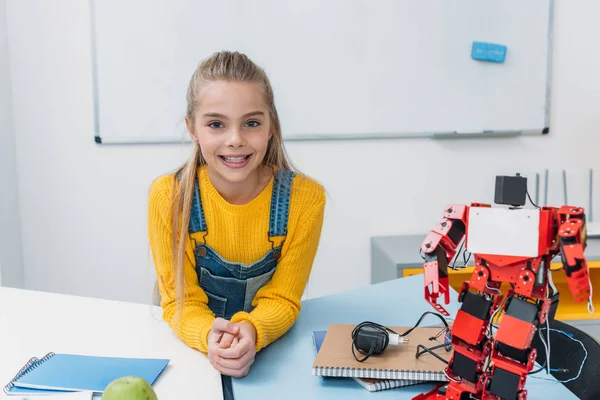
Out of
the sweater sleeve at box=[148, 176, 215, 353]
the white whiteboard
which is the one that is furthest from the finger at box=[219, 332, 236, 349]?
the white whiteboard

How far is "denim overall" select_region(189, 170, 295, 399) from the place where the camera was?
1.24m

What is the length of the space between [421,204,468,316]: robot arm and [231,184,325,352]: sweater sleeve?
362 millimetres

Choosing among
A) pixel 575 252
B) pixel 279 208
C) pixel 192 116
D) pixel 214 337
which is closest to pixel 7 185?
pixel 192 116

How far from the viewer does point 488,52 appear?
2.36 m

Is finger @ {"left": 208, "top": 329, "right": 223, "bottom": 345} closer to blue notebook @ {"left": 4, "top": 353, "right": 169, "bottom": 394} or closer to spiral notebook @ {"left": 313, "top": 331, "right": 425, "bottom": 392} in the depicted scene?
blue notebook @ {"left": 4, "top": 353, "right": 169, "bottom": 394}

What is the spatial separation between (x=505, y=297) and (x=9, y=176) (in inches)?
81.3

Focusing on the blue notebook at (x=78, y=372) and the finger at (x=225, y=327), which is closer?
the blue notebook at (x=78, y=372)

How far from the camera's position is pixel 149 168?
2348 millimetres

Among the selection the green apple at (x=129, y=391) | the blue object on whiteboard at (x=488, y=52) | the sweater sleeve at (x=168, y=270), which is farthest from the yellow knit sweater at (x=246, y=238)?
the blue object on whiteboard at (x=488, y=52)

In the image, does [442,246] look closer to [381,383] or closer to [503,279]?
[503,279]

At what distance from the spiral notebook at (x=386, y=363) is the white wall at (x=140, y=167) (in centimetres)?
141

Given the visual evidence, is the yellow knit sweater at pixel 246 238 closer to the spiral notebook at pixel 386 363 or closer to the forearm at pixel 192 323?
the forearm at pixel 192 323

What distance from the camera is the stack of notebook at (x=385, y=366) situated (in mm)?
934

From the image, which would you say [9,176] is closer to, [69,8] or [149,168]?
Result: [149,168]
